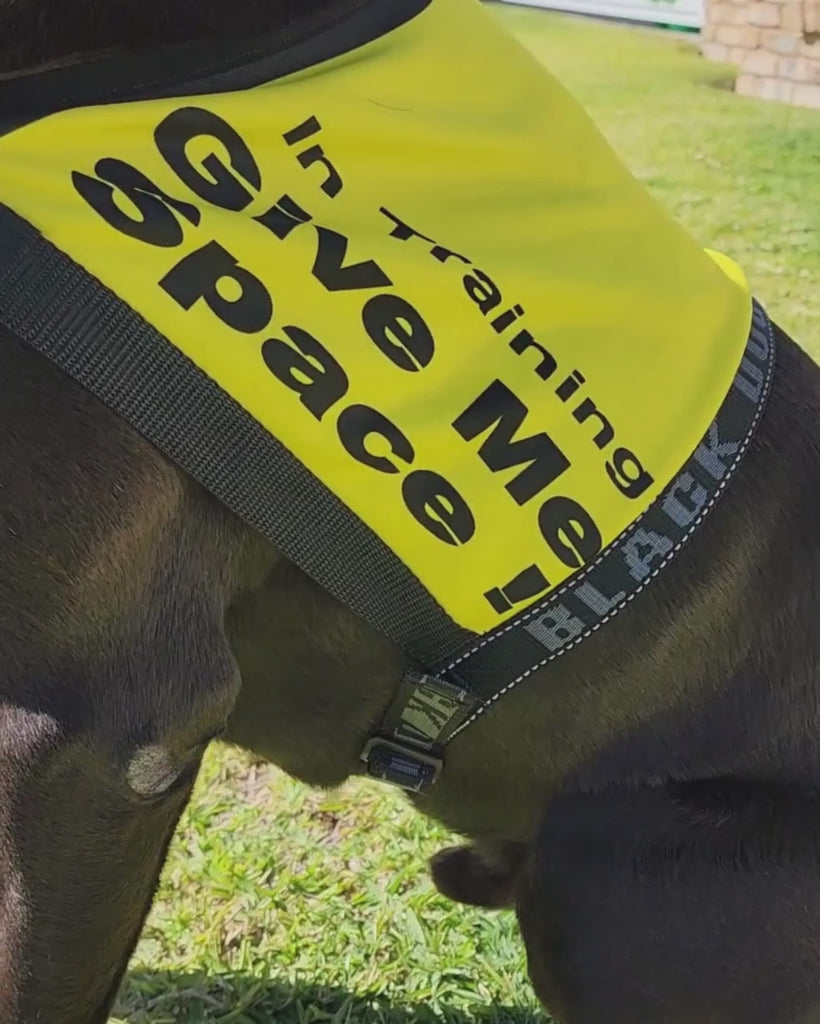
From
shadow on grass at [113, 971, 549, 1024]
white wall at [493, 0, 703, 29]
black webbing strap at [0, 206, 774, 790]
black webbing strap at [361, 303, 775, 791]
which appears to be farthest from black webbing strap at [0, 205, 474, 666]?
white wall at [493, 0, 703, 29]

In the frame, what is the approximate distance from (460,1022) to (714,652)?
3.55 ft

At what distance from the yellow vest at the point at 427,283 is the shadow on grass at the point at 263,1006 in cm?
111

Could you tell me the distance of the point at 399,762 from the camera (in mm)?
1830

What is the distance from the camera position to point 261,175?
1418 millimetres

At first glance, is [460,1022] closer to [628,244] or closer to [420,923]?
[420,923]

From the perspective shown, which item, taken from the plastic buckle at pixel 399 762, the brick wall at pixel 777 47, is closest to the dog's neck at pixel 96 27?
the plastic buckle at pixel 399 762

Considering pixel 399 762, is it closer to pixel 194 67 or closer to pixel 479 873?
pixel 479 873

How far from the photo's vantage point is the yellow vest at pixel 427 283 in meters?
1.38

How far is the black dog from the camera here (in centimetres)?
139

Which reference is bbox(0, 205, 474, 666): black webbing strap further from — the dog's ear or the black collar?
the dog's ear

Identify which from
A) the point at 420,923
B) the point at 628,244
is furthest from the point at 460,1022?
the point at 628,244

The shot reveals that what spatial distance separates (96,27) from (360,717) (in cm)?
96

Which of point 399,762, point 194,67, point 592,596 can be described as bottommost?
point 399,762

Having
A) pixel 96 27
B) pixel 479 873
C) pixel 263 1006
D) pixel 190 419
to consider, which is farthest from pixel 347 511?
pixel 263 1006
